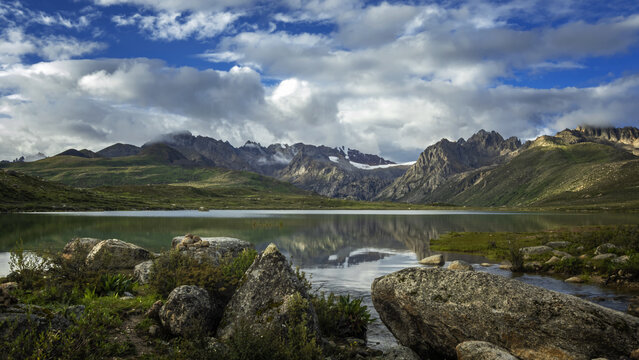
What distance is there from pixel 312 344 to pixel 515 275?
100ft

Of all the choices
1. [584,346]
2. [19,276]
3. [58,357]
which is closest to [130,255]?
[19,276]

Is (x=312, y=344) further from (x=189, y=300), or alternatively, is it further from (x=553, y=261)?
(x=553, y=261)

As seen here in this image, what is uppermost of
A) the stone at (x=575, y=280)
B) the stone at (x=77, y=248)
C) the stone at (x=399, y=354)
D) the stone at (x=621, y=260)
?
the stone at (x=77, y=248)

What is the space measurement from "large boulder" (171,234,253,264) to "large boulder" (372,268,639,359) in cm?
1043

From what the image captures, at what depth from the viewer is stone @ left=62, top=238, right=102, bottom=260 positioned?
2028 cm

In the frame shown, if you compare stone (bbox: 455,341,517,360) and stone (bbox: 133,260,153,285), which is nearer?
stone (bbox: 455,341,517,360)

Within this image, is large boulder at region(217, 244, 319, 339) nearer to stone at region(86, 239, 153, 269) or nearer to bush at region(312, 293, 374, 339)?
bush at region(312, 293, 374, 339)

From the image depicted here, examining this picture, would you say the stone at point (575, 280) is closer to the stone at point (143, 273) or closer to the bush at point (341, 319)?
the bush at point (341, 319)

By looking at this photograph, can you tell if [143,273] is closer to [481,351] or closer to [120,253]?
[120,253]

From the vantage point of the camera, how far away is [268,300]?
530 inches

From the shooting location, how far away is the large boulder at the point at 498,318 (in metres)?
12.5

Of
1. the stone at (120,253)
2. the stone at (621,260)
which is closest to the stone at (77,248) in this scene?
the stone at (120,253)

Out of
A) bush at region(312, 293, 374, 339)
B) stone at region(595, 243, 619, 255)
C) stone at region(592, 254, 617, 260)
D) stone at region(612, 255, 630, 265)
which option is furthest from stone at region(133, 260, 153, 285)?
stone at region(595, 243, 619, 255)

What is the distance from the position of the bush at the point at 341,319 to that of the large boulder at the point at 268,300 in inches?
116
